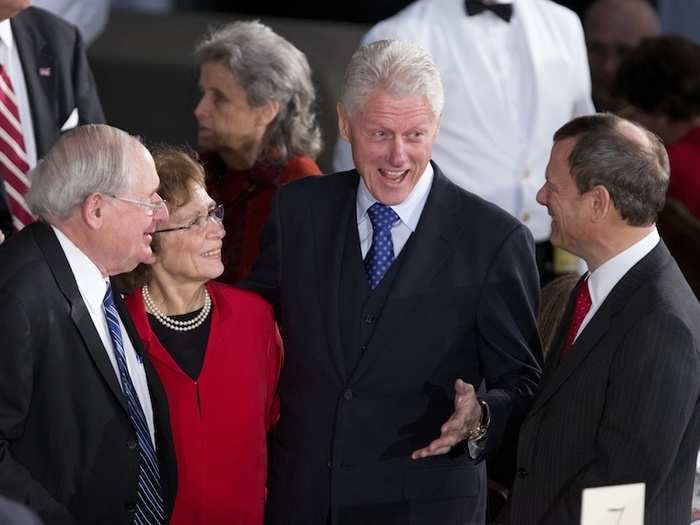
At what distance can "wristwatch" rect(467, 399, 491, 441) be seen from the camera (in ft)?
9.46

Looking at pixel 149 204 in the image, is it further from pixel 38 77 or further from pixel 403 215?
pixel 38 77

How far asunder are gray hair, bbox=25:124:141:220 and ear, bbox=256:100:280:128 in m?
1.23

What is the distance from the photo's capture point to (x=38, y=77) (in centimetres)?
406

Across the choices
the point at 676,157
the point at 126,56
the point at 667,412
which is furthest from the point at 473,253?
the point at 126,56

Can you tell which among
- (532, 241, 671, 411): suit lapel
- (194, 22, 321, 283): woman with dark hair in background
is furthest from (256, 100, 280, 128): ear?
(532, 241, 671, 411): suit lapel

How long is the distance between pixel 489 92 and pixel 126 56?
2288 mm

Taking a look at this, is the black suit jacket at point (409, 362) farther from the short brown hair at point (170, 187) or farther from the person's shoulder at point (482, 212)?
the short brown hair at point (170, 187)

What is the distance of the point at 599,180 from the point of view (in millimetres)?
2750

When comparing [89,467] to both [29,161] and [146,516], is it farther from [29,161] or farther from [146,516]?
[29,161]

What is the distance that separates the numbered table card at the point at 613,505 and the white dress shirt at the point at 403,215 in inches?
35.4

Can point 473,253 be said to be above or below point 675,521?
above

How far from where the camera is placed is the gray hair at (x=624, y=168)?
2715 mm

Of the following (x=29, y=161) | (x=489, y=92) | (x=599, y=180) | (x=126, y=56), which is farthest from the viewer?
(x=126, y=56)

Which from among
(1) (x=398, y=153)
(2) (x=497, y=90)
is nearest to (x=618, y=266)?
(1) (x=398, y=153)
